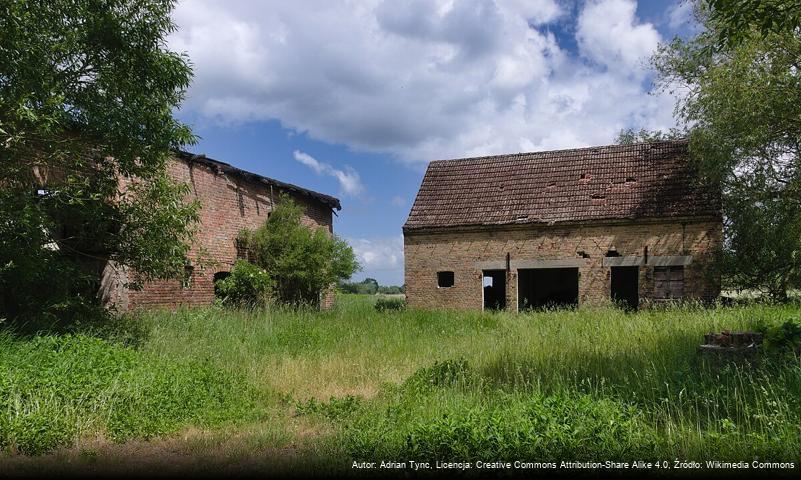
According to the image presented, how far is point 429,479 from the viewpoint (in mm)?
4574

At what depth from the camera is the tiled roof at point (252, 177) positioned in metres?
17.1

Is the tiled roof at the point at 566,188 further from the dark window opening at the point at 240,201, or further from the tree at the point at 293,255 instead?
the dark window opening at the point at 240,201

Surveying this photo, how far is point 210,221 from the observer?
1784 cm

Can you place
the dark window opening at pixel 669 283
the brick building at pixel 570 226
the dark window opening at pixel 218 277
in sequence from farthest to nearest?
the dark window opening at pixel 218 277 → the brick building at pixel 570 226 → the dark window opening at pixel 669 283

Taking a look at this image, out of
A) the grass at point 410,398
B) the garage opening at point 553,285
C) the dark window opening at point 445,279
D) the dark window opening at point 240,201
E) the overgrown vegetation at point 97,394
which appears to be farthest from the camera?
the garage opening at point 553,285

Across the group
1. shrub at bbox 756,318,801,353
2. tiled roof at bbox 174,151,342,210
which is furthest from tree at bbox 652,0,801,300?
tiled roof at bbox 174,151,342,210

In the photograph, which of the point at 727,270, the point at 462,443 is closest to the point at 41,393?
the point at 462,443

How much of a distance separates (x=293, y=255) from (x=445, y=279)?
5847mm

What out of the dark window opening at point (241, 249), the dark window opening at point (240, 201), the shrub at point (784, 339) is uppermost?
the dark window opening at point (240, 201)

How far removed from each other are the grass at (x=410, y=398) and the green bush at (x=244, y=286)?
6799mm

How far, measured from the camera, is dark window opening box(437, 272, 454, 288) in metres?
20.6

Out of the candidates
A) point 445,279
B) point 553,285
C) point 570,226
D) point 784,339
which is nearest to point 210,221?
point 445,279

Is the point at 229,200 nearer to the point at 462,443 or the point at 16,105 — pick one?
the point at 16,105

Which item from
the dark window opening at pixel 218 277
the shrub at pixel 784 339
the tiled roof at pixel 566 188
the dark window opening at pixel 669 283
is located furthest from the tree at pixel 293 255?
the shrub at pixel 784 339
